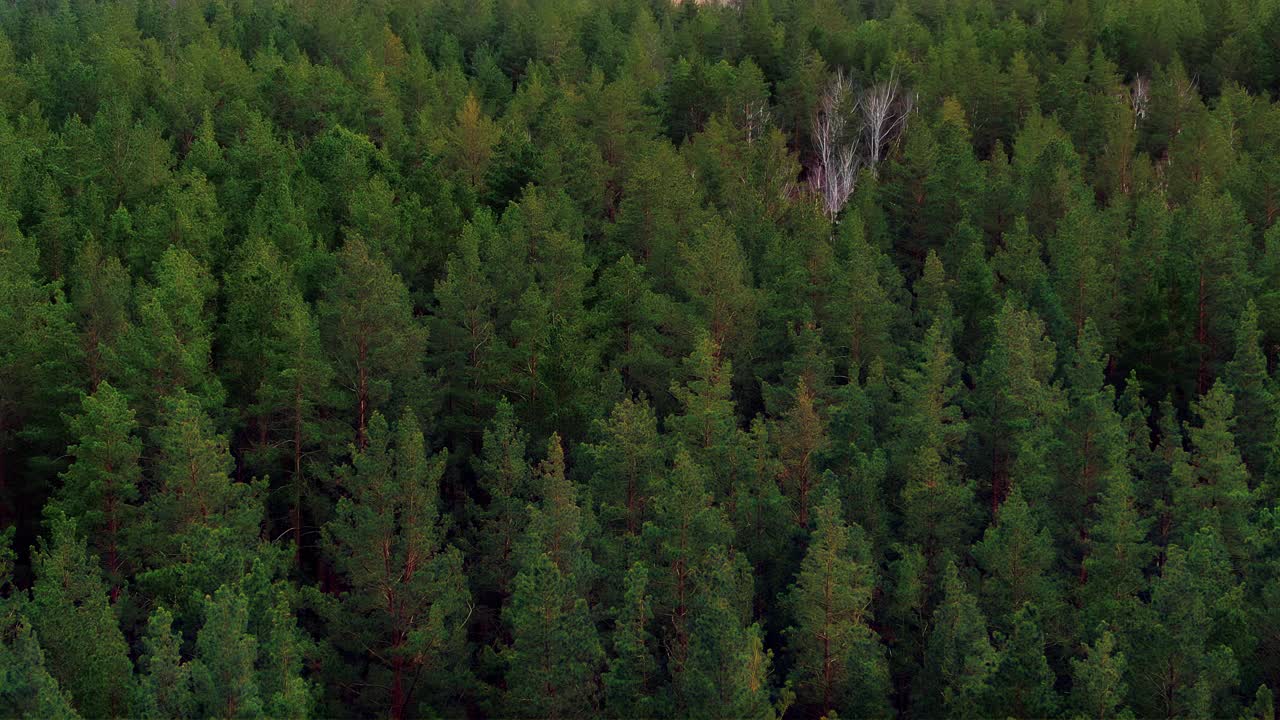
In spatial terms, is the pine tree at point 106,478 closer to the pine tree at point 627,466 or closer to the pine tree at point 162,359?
the pine tree at point 162,359

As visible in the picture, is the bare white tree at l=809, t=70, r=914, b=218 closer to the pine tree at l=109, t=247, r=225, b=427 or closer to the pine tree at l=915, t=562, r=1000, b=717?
the pine tree at l=109, t=247, r=225, b=427

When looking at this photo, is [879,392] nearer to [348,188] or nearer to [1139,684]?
[1139,684]

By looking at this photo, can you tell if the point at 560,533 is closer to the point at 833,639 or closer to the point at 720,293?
the point at 833,639

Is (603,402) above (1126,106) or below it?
below

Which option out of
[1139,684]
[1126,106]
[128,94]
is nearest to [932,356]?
[1139,684]

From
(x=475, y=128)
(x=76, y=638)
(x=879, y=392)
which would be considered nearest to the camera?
(x=76, y=638)

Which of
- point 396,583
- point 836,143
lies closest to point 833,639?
point 396,583

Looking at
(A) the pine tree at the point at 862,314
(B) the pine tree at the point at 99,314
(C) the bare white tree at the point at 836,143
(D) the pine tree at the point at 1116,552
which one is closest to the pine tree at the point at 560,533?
(D) the pine tree at the point at 1116,552
